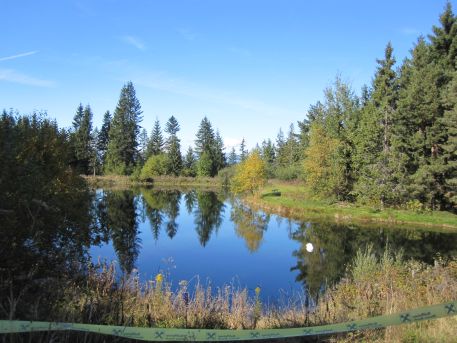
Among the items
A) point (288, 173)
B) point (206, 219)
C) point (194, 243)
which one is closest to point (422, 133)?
point (206, 219)

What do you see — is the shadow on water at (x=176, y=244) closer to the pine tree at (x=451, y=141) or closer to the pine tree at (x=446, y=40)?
the pine tree at (x=451, y=141)

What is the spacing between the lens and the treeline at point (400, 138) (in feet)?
96.1

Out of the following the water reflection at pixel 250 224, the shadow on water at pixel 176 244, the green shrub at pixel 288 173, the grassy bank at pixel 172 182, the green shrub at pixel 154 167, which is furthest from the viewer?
the green shrub at pixel 154 167

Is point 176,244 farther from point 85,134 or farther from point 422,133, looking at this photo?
point 85,134

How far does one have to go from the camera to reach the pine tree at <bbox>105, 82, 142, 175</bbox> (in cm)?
7069

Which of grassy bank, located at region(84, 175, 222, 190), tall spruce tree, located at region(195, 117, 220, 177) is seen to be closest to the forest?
grassy bank, located at region(84, 175, 222, 190)

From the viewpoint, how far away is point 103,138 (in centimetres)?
7756

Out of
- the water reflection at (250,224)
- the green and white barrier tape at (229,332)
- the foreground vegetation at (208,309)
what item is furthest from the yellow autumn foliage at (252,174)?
the green and white barrier tape at (229,332)

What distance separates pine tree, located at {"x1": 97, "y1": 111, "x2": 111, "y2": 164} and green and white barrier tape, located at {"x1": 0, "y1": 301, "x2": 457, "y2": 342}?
248 feet

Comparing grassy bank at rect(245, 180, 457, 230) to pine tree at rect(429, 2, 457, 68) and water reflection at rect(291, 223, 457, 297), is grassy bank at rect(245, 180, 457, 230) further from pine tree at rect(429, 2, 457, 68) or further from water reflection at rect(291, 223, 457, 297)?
pine tree at rect(429, 2, 457, 68)

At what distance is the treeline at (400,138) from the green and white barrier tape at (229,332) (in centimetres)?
2576

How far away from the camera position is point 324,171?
114 feet

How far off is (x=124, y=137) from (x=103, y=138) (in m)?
8.52

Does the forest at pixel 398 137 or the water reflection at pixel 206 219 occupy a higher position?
the forest at pixel 398 137
